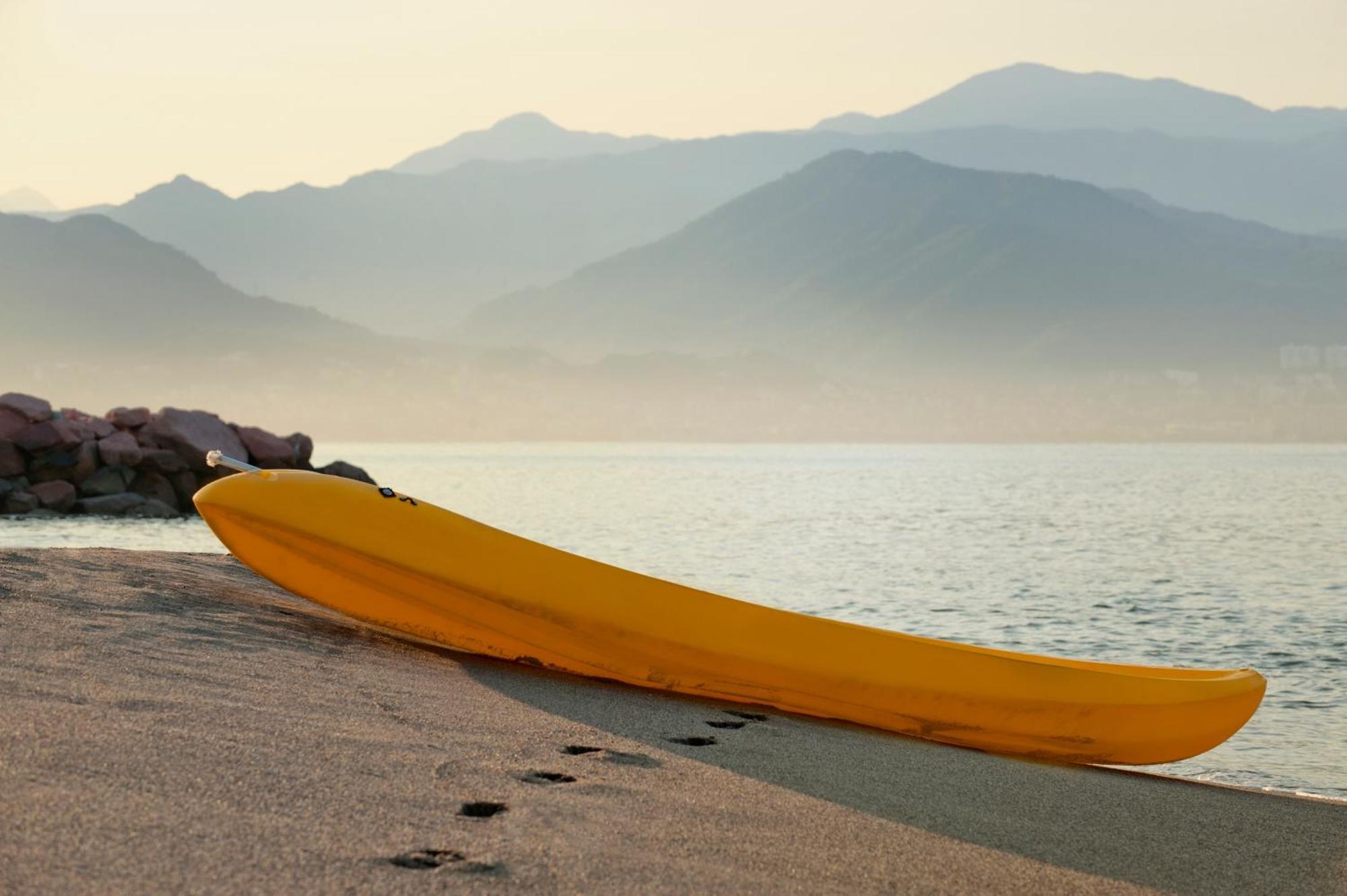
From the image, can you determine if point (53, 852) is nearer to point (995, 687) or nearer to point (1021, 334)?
point (995, 687)

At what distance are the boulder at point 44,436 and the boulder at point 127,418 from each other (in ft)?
4.94

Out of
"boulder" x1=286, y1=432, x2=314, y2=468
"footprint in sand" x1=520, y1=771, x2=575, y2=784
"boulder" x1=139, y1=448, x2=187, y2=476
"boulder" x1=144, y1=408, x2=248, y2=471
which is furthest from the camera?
"boulder" x1=286, y1=432, x2=314, y2=468

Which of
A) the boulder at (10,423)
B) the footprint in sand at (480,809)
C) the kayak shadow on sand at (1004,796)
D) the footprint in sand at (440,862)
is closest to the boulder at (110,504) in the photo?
the boulder at (10,423)

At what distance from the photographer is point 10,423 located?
2080cm

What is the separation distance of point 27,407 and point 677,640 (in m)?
19.4

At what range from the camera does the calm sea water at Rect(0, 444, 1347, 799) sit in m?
8.73

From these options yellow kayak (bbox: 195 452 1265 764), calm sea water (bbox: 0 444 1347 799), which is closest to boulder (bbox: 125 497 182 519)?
calm sea water (bbox: 0 444 1347 799)

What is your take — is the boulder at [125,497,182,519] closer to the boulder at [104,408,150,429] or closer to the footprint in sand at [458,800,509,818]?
the boulder at [104,408,150,429]

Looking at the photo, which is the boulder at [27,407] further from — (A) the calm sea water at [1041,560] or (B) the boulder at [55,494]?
(A) the calm sea water at [1041,560]

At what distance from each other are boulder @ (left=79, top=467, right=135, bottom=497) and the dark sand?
1760 centimetres

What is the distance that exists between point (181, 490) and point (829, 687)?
20191 mm

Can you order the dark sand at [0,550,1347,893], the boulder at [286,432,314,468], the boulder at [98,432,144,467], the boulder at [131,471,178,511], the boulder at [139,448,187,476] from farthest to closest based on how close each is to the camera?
1. the boulder at [286,432,314,468]
2. the boulder at [139,448,187,476]
3. the boulder at [131,471,178,511]
4. the boulder at [98,432,144,467]
5. the dark sand at [0,550,1347,893]

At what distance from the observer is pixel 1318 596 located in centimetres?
1315

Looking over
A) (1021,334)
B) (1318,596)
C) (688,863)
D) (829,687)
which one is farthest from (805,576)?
(1021,334)
